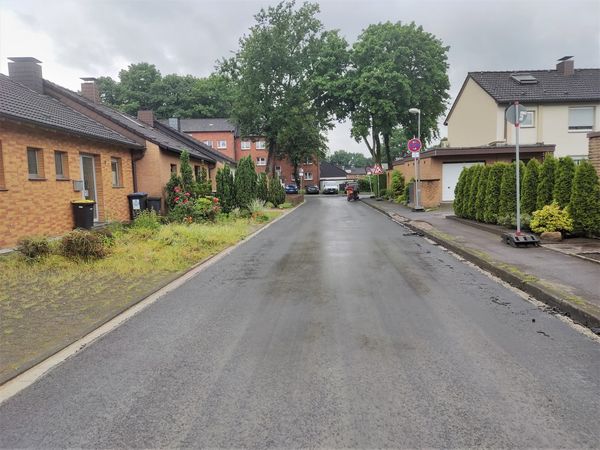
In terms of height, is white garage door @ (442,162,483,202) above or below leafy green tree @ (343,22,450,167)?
below

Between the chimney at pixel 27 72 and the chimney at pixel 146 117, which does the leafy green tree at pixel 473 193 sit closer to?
the chimney at pixel 27 72

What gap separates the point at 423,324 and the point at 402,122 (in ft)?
122

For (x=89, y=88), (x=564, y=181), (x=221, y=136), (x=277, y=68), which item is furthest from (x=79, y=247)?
(x=221, y=136)

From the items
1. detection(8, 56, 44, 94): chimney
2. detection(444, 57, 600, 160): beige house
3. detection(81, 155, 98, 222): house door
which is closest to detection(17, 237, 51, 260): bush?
detection(81, 155, 98, 222): house door

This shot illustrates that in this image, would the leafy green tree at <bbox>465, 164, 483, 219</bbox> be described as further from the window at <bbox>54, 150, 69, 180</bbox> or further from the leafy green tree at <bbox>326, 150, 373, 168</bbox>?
the leafy green tree at <bbox>326, 150, 373, 168</bbox>

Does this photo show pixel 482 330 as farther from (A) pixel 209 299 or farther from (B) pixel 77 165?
(B) pixel 77 165

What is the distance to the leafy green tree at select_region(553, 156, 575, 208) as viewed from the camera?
1112 centimetres

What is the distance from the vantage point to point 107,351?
4574mm

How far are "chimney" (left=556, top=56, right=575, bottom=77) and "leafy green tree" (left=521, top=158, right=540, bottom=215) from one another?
26.0m

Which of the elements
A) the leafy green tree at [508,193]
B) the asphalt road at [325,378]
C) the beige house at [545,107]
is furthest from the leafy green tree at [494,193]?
the beige house at [545,107]

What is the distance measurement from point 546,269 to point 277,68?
1242 inches

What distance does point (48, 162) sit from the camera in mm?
12938

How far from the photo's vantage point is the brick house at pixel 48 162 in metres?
11.2

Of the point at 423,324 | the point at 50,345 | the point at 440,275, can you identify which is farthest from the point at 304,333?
the point at 440,275
